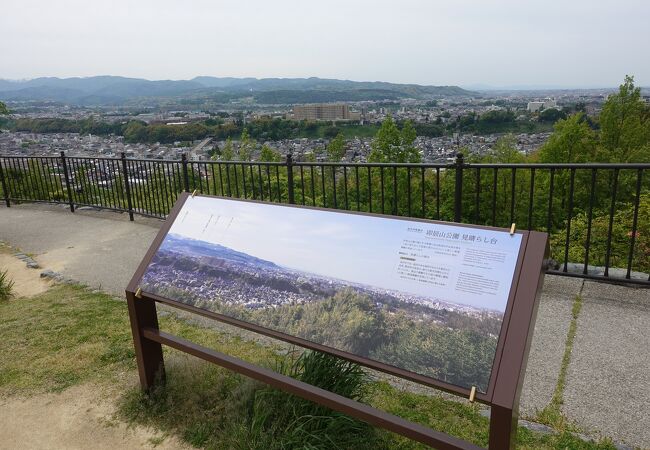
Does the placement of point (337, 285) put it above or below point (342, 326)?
above

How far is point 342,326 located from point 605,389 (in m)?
2.09

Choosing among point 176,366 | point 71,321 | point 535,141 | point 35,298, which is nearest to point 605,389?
point 176,366

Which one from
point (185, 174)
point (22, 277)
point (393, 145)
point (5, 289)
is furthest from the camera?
point (393, 145)

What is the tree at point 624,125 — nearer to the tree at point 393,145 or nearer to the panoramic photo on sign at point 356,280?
the tree at point 393,145

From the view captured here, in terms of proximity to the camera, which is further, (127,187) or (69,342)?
(127,187)

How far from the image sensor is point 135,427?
3.04 metres

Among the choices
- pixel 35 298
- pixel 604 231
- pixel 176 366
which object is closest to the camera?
pixel 176 366

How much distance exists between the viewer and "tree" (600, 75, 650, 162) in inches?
1094

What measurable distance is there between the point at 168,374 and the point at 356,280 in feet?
6.82

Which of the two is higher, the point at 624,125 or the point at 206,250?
the point at 206,250

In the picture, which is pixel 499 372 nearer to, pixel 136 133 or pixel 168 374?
pixel 168 374

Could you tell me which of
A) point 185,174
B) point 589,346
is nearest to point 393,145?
point 185,174

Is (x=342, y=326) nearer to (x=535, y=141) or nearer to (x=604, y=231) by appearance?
(x=604, y=231)

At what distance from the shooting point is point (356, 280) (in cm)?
226
